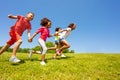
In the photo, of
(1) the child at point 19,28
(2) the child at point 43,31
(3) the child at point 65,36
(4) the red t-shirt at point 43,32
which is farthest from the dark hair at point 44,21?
(3) the child at point 65,36

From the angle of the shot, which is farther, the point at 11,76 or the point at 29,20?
the point at 29,20

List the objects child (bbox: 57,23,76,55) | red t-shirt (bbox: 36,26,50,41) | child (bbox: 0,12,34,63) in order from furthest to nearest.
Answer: child (bbox: 57,23,76,55) → red t-shirt (bbox: 36,26,50,41) → child (bbox: 0,12,34,63)

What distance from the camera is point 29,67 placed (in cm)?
1152

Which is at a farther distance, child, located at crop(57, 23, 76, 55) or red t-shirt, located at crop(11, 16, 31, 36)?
child, located at crop(57, 23, 76, 55)

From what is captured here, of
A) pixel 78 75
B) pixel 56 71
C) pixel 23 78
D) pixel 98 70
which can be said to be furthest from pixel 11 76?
pixel 98 70

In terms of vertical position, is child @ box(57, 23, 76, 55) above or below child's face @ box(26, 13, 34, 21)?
below

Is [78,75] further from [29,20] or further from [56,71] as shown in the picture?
[29,20]

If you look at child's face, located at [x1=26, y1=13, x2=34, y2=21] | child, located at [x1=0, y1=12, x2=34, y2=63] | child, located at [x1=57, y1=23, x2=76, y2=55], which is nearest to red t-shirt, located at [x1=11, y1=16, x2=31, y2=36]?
child, located at [x1=0, y1=12, x2=34, y2=63]

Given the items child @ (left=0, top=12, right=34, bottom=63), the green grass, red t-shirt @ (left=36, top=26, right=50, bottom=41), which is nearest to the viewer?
the green grass

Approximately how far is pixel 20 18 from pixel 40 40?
1.63 metres

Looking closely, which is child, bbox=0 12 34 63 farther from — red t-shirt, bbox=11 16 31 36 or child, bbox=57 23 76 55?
child, bbox=57 23 76 55

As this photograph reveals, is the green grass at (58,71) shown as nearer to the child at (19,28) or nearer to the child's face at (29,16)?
the child at (19,28)

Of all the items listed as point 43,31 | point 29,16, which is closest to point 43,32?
point 43,31

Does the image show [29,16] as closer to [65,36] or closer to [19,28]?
[19,28]
